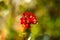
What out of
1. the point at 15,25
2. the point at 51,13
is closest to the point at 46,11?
the point at 51,13

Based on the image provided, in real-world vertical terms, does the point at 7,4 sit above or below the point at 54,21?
above

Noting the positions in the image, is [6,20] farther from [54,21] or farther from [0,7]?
[54,21]

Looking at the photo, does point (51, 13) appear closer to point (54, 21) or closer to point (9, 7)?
point (54, 21)
